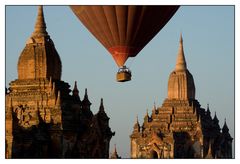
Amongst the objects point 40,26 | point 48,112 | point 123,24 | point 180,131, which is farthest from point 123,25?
point 180,131

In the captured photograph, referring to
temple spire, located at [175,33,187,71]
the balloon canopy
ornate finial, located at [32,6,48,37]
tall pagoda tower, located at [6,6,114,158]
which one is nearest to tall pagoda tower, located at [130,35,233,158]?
temple spire, located at [175,33,187,71]

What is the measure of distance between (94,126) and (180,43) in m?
27.4

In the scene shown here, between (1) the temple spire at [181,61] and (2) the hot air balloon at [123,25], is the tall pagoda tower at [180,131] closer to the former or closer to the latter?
(1) the temple spire at [181,61]

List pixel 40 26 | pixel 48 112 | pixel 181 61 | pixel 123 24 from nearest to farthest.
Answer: pixel 123 24 < pixel 48 112 < pixel 40 26 < pixel 181 61

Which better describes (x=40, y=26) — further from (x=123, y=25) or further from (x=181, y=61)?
(x=181, y=61)

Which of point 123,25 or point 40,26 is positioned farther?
point 40,26

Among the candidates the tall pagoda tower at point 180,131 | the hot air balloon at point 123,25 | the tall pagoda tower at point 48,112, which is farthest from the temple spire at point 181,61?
the hot air balloon at point 123,25

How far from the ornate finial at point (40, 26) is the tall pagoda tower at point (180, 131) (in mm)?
17697

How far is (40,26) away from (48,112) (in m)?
6.56

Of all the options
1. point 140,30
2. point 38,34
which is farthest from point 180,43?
point 140,30

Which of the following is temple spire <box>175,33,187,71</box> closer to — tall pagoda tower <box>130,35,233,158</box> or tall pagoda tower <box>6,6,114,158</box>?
tall pagoda tower <box>130,35,233,158</box>

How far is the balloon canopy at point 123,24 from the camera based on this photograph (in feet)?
150

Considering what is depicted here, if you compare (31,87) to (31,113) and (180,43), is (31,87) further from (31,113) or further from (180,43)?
(180,43)

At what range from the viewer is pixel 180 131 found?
249 ft
